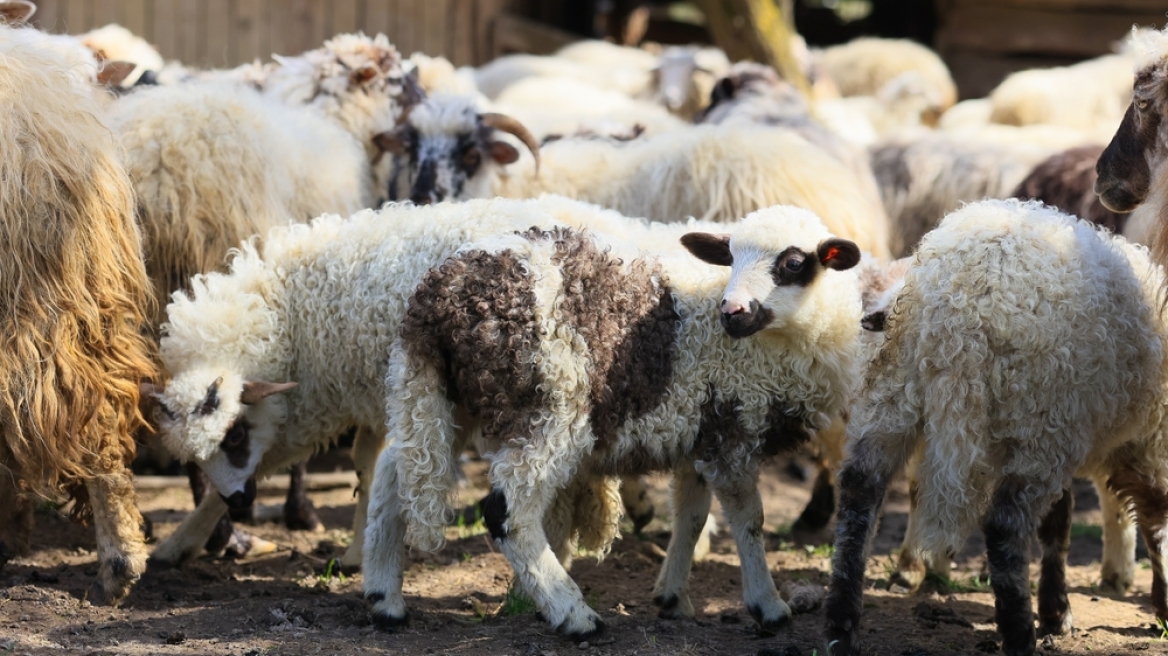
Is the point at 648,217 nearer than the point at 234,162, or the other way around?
the point at 234,162

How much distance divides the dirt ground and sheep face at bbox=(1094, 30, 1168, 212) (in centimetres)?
157

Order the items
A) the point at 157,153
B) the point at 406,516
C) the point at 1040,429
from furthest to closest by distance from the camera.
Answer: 1. the point at 157,153
2. the point at 406,516
3. the point at 1040,429

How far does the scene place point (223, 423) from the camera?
4.54 meters

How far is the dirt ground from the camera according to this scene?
4031 mm

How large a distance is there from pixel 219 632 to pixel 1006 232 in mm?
2849

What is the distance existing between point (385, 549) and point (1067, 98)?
819cm

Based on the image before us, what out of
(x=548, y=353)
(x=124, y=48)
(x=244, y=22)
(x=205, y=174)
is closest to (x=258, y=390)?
(x=205, y=174)

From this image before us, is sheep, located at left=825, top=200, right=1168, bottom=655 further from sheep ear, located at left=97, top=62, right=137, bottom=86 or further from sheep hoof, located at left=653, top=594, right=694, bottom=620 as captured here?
sheep ear, located at left=97, top=62, right=137, bottom=86

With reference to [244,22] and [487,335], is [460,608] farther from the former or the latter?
[244,22]

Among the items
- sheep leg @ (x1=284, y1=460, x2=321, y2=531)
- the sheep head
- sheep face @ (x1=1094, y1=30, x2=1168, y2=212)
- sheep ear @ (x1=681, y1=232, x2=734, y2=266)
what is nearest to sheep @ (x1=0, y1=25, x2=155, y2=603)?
sheep leg @ (x1=284, y1=460, x2=321, y2=531)

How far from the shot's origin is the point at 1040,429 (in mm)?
3873

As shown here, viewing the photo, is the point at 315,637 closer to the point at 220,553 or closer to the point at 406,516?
the point at 406,516

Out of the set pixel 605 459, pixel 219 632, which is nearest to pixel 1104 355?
pixel 605 459

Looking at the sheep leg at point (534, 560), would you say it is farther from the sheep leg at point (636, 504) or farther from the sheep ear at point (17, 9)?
the sheep ear at point (17, 9)
